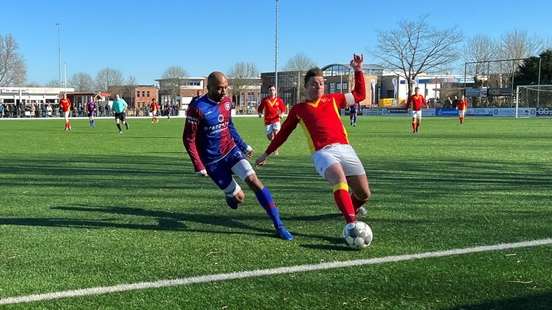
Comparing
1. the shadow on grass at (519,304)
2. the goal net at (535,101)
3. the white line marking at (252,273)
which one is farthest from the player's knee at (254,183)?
the goal net at (535,101)

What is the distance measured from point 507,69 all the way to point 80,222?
70.4m

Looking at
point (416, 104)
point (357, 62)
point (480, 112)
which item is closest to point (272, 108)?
point (357, 62)

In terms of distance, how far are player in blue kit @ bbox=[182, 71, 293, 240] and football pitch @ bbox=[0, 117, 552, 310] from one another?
46 cm

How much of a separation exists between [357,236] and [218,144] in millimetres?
1949

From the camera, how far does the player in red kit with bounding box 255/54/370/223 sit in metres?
5.02

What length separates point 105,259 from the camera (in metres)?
4.45

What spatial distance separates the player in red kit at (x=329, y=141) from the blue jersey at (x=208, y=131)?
1.79 feet

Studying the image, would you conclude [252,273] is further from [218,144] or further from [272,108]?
[272,108]

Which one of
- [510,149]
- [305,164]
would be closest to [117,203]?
[305,164]

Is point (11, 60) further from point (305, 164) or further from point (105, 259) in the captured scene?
point (105, 259)

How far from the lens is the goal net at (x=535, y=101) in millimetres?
47312

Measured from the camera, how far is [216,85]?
5504 mm

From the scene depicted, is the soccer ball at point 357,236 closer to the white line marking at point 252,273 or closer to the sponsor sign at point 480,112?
the white line marking at point 252,273

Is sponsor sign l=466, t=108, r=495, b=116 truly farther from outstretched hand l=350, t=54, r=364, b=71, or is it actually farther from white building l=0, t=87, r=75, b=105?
white building l=0, t=87, r=75, b=105
